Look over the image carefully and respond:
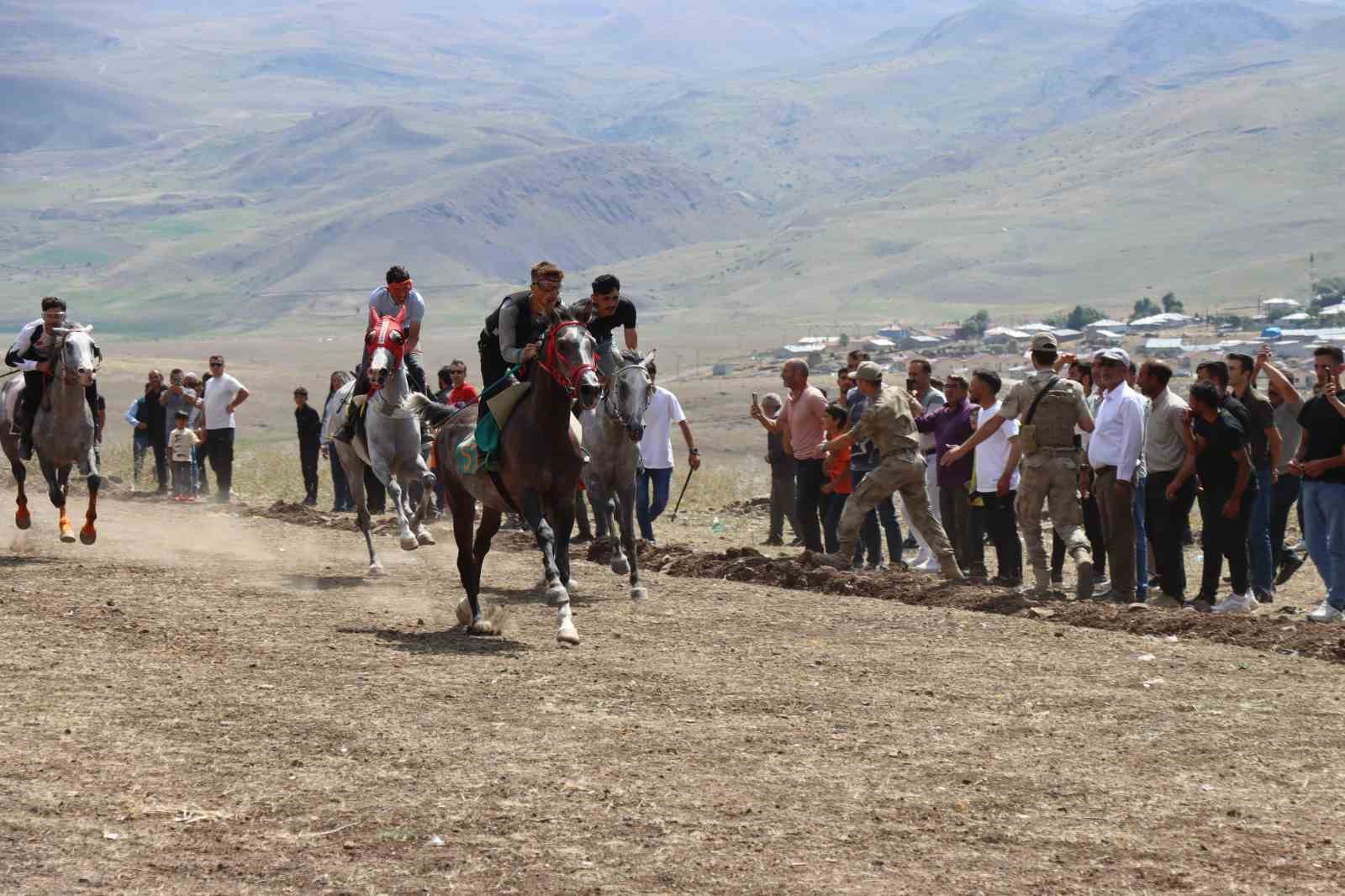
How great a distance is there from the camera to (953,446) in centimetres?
1780

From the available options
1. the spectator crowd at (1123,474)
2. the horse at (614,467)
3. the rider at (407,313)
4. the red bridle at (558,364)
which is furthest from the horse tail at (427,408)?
the spectator crowd at (1123,474)

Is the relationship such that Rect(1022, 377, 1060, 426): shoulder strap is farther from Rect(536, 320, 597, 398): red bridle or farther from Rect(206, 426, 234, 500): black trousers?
Rect(206, 426, 234, 500): black trousers

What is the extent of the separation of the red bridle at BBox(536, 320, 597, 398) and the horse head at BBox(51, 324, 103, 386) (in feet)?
21.5

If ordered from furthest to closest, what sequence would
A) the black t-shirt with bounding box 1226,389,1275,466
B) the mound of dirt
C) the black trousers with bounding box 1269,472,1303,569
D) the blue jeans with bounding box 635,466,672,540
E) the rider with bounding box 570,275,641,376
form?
the blue jeans with bounding box 635,466,672,540 → the black trousers with bounding box 1269,472,1303,569 → the black t-shirt with bounding box 1226,389,1275,466 → the rider with bounding box 570,275,641,376 → the mound of dirt

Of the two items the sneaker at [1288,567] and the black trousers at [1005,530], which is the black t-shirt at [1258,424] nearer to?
the sneaker at [1288,567]

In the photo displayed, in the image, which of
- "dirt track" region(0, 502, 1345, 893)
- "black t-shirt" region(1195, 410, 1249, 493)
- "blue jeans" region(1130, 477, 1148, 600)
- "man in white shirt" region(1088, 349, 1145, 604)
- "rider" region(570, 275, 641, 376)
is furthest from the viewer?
"blue jeans" region(1130, 477, 1148, 600)

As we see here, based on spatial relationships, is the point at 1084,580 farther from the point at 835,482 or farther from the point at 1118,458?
the point at 835,482

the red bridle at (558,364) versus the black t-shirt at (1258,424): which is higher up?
the red bridle at (558,364)

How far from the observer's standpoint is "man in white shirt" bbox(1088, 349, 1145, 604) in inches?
596

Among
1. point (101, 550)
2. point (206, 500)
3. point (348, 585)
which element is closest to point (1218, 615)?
point (348, 585)

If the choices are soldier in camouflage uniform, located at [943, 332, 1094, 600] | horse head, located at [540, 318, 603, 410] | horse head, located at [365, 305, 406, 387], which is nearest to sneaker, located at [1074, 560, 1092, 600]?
soldier in camouflage uniform, located at [943, 332, 1094, 600]

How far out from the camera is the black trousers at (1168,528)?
15.1m

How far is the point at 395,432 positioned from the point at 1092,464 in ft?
22.1

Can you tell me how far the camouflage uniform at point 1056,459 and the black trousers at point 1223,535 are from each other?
98cm
